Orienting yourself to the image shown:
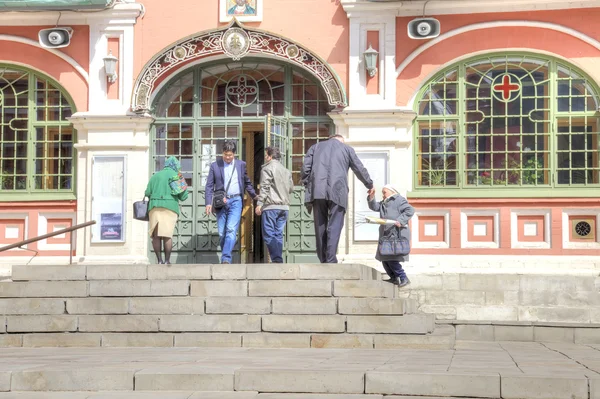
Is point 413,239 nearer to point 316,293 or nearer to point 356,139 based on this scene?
point 356,139

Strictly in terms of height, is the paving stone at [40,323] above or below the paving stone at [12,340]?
above

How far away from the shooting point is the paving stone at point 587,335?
1312 centimetres

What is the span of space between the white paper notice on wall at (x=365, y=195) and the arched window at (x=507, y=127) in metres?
0.56

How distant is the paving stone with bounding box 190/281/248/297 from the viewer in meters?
12.7

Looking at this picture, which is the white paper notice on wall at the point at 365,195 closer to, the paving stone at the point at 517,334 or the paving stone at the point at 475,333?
the paving stone at the point at 475,333

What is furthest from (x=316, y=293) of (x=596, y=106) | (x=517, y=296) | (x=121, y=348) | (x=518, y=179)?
(x=596, y=106)

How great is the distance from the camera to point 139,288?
12.8 metres

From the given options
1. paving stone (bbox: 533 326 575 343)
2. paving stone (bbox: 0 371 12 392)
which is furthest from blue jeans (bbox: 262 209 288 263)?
paving stone (bbox: 0 371 12 392)

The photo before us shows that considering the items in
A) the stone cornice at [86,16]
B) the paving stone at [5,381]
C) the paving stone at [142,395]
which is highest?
the stone cornice at [86,16]

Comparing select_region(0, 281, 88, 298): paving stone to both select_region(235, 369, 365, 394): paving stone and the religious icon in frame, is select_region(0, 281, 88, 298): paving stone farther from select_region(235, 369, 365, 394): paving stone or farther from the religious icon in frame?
the religious icon in frame

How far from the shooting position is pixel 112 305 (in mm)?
12531

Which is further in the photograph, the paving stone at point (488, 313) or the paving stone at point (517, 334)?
the paving stone at point (488, 313)

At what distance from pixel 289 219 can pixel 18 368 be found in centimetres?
778

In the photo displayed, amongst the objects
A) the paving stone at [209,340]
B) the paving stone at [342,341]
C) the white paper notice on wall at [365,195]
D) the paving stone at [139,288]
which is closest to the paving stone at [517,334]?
the paving stone at [342,341]
